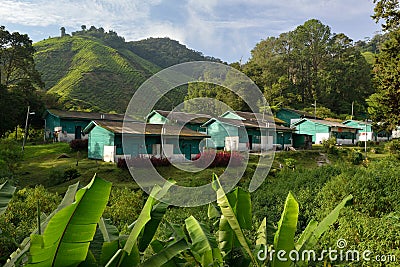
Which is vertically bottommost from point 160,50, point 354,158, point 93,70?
point 354,158

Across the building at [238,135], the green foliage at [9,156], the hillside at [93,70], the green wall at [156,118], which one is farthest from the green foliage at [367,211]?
the hillside at [93,70]

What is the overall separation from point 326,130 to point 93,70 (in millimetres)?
39077

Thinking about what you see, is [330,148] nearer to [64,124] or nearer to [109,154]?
[109,154]

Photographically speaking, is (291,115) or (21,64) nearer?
(21,64)

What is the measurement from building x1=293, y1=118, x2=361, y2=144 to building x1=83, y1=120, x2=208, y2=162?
1674 cm

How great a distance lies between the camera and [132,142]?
17.3 m

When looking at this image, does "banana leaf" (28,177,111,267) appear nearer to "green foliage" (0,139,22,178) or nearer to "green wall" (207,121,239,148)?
"green foliage" (0,139,22,178)

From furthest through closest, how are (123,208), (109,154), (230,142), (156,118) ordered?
(156,118)
(230,142)
(109,154)
(123,208)

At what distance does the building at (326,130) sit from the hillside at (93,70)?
44.4 feet

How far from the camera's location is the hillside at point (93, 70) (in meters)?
47.7

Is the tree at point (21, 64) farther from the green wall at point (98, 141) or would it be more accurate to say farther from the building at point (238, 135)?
the building at point (238, 135)

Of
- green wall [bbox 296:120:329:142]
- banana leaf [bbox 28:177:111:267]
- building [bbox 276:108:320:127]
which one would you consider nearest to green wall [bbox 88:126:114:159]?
banana leaf [bbox 28:177:111:267]

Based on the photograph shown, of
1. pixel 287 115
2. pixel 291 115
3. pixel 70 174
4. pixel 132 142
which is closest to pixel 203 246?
pixel 70 174

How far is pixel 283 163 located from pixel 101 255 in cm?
1927
